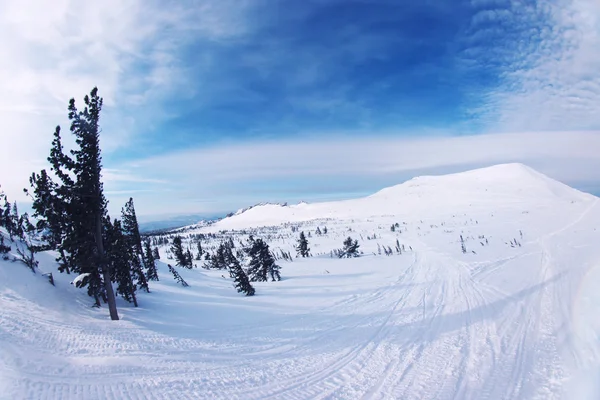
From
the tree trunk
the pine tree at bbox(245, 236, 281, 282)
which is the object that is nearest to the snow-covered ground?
the tree trunk

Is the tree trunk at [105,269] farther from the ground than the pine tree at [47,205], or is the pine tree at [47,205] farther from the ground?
the pine tree at [47,205]

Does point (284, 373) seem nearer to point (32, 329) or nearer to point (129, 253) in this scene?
point (32, 329)

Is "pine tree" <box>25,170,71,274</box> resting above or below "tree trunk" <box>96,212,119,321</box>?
above

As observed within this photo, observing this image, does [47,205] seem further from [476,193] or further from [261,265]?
[476,193]

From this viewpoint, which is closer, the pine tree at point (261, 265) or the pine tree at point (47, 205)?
the pine tree at point (47, 205)

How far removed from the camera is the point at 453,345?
9.52 meters

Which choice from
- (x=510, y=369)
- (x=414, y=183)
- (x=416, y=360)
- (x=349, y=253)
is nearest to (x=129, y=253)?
(x=416, y=360)

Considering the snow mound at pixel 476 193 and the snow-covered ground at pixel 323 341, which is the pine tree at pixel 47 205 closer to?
the snow-covered ground at pixel 323 341

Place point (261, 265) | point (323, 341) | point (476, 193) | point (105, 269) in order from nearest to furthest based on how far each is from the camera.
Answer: point (323, 341), point (105, 269), point (261, 265), point (476, 193)

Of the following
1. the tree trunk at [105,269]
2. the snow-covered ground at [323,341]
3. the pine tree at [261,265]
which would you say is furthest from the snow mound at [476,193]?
the tree trunk at [105,269]

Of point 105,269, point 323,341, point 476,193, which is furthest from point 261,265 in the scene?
point 476,193

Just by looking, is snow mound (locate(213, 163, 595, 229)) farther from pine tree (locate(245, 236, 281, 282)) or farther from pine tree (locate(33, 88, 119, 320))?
pine tree (locate(33, 88, 119, 320))

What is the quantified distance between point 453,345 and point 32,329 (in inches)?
528

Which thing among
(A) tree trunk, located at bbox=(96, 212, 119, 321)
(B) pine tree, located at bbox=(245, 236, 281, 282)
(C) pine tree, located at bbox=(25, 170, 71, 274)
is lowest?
(B) pine tree, located at bbox=(245, 236, 281, 282)
